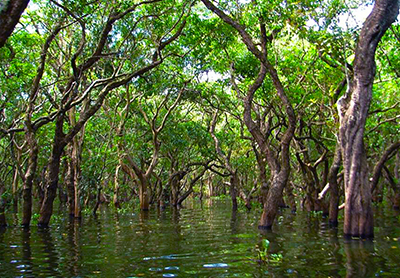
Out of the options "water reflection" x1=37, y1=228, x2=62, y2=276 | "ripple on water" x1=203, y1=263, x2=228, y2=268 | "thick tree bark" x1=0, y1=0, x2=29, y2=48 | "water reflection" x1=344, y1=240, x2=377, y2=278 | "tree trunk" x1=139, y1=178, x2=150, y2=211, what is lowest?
"water reflection" x1=37, y1=228, x2=62, y2=276

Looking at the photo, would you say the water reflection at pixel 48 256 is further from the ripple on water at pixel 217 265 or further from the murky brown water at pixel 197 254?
the ripple on water at pixel 217 265

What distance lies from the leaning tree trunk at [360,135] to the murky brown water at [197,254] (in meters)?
0.56

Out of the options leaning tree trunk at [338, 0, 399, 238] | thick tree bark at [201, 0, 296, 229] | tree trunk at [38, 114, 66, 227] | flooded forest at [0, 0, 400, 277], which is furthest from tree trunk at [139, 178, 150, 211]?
leaning tree trunk at [338, 0, 399, 238]

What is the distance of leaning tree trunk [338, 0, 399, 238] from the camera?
9.41 m

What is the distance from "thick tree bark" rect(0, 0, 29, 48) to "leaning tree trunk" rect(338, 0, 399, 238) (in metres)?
8.28

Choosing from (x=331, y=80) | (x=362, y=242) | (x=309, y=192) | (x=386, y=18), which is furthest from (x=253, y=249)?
(x=309, y=192)

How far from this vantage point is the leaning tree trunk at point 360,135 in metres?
9.41

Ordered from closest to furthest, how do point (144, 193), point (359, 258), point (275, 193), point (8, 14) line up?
point (8, 14)
point (359, 258)
point (275, 193)
point (144, 193)

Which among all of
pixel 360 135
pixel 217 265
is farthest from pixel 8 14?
pixel 360 135

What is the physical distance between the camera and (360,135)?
9648 millimetres

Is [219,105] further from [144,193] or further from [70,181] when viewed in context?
[70,181]

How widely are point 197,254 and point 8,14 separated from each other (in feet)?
21.6

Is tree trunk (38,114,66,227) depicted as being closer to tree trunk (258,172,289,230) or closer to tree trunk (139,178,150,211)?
tree trunk (258,172,289,230)

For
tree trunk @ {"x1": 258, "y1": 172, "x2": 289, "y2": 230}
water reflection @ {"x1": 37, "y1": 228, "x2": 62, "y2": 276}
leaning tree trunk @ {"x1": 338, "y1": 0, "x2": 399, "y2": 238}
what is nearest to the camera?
water reflection @ {"x1": 37, "y1": 228, "x2": 62, "y2": 276}
